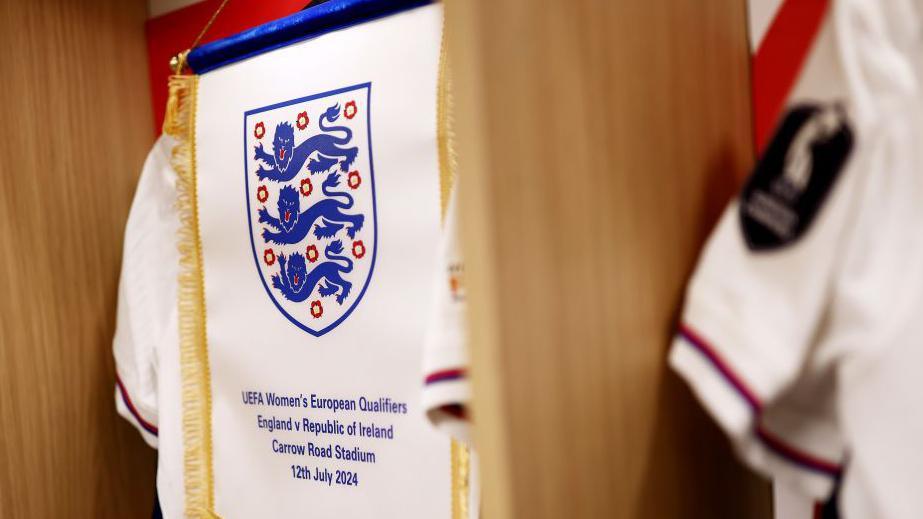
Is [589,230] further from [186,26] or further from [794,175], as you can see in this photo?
[186,26]

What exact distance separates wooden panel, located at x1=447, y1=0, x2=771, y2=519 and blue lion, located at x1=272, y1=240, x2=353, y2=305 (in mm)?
481

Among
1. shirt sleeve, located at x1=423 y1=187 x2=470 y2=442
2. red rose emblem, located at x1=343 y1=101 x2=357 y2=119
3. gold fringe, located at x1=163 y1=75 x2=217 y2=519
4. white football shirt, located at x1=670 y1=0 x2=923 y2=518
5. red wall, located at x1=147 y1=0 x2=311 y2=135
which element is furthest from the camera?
red wall, located at x1=147 y1=0 x2=311 y2=135

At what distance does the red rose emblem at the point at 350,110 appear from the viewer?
3.14 feet

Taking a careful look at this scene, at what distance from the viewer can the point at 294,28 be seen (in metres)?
1.03

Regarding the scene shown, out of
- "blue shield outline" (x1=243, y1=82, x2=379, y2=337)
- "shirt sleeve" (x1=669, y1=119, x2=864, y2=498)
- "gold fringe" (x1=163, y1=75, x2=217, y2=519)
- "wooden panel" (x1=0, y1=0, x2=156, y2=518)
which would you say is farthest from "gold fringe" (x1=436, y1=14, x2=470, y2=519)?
"wooden panel" (x1=0, y1=0, x2=156, y2=518)

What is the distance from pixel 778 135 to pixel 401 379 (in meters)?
0.57

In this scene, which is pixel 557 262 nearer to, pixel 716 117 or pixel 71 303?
pixel 716 117

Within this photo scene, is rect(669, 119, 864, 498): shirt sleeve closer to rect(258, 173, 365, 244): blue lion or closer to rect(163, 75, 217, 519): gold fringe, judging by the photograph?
rect(258, 173, 365, 244): blue lion

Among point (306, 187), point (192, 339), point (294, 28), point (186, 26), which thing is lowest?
point (192, 339)

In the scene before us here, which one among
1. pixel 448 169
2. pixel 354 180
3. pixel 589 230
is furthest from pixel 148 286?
pixel 589 230

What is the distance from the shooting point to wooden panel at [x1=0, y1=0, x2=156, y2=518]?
119cm

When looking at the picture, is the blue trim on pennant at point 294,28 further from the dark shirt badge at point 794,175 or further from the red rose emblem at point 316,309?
the dark shirt badge at point 794,175

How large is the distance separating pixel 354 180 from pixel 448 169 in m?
0.17

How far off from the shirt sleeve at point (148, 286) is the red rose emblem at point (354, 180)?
0.43m
